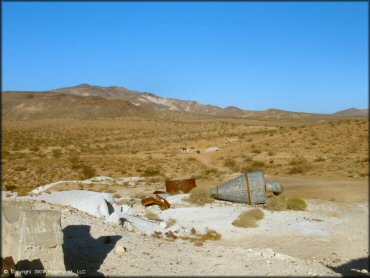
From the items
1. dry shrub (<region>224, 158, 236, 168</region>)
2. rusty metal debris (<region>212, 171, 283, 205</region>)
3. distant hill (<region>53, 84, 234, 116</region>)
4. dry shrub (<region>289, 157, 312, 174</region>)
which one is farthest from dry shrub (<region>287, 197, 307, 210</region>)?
distant hill (<region>53, 84, 234, 116</region>)

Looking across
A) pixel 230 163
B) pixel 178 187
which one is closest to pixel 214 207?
pixel 178 187

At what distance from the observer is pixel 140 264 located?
28.2 ft

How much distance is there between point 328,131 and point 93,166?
21558 mm

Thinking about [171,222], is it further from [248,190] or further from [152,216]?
[248,190]

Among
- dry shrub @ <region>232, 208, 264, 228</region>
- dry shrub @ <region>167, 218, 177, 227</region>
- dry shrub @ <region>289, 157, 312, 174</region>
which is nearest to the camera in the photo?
dry shrub @ <region>167, 218, 177, 227</region>

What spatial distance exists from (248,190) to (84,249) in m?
7.98

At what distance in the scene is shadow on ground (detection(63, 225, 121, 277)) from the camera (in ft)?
27.3

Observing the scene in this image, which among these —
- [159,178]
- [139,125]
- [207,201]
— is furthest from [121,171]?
[139,125]

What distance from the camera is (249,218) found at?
13.6 m

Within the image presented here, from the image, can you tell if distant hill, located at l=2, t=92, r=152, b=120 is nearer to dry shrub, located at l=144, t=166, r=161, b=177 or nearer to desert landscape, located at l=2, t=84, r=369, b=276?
desert landscape, located at l=2, t=84, r=369, b=276

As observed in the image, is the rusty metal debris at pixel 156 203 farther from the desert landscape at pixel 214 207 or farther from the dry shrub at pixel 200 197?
the dry shrub at pixel 200 197

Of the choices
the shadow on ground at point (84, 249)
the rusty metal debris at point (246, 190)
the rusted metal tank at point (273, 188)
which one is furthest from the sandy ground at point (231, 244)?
the rusted metal tank at point (273, 188)

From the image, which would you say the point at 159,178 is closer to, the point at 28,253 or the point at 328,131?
the point at 28,253

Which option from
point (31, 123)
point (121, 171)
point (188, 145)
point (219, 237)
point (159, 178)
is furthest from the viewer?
point (31, 123)
